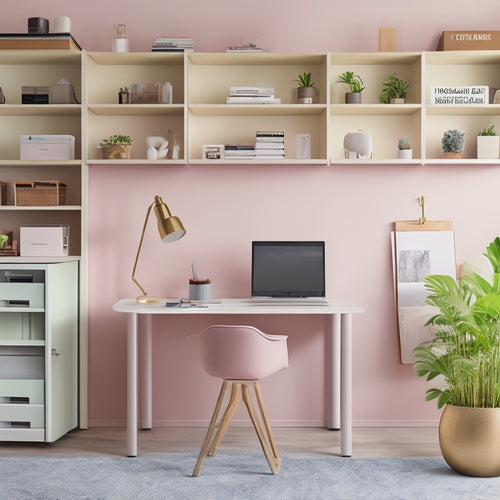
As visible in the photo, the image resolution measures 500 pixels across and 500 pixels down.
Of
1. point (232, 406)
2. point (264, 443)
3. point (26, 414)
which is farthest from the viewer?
point (26, 414)

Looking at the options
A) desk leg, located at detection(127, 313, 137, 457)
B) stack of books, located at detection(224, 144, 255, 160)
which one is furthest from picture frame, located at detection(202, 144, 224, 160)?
desk leg, located at detection(127, 313, 137, 457)

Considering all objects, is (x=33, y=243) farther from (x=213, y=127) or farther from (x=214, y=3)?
(x=214, y=3)

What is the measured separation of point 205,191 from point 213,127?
0.41 m

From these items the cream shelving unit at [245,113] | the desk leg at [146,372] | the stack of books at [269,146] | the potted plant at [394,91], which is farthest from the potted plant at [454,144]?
the desk leg at [146,372]

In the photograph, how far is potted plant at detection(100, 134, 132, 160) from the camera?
3.93 m

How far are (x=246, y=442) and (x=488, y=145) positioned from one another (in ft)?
7.40

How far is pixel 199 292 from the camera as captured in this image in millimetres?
3748

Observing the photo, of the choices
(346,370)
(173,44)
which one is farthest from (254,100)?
(346,370)

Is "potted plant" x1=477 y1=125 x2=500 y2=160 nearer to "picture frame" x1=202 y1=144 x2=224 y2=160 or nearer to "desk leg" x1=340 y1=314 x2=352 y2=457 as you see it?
"desk leg" x1=340 y1=314 x2=352 y2=457

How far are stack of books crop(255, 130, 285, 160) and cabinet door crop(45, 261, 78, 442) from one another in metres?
1.29

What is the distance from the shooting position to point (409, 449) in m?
3.62

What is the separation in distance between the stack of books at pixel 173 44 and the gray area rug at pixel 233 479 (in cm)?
231

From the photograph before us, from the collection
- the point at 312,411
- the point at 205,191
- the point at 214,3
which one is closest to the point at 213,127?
the point at 205,191

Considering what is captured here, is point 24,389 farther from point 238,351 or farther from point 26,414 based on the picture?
point 238,351
